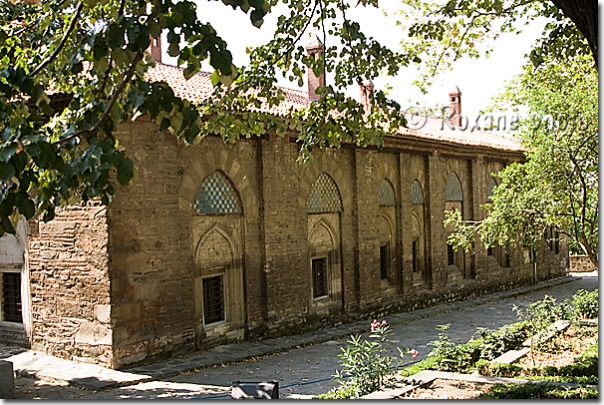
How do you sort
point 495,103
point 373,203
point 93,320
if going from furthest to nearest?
1. point 495,103
2. point 373,203
3. point 93,320

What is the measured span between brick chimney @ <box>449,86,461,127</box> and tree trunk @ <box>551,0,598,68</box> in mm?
24525

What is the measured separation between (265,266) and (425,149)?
8071 mm

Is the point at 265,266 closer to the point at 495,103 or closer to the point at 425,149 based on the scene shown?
the point at 425,149

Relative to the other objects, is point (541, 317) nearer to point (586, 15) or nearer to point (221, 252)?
point (221, 252)

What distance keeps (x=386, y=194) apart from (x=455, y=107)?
12745 mm

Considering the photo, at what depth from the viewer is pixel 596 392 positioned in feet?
24.6

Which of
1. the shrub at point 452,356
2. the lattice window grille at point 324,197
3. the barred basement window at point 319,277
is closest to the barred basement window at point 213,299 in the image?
the barred basement window at point 319,277

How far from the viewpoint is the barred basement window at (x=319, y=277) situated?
657 inches

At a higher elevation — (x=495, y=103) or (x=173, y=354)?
(x=495, y=103)

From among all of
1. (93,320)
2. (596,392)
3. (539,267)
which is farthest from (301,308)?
(539,267)

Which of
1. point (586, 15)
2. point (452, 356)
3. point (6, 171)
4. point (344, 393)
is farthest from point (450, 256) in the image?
point (6, 171)

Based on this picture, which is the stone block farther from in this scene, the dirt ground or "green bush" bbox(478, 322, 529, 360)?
"green bush" bbox(478, 322, 529, 360)

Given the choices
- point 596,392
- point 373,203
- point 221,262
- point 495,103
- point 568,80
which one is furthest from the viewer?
point 495,103

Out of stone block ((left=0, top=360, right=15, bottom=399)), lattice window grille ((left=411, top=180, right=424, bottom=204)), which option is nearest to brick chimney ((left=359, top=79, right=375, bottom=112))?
lattice window grille ((left=411, top=180, right=424, bottom=204))
